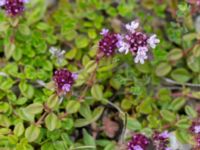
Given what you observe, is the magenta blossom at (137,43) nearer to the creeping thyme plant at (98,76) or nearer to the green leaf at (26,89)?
the creeping thyme plant at (98,76)

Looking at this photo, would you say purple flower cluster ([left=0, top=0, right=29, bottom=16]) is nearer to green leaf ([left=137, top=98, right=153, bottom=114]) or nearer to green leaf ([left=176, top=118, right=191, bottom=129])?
green leaf ([left=137, top=98, right=153, bottom=114])

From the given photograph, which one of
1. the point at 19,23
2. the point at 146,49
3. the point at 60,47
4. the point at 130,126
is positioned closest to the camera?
the point at 146,49

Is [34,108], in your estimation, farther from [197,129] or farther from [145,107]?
[197,129]

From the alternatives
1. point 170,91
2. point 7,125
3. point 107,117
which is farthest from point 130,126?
point 7,125

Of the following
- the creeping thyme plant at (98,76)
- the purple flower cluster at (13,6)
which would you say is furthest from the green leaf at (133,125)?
the purple flower cluster at (13,6)

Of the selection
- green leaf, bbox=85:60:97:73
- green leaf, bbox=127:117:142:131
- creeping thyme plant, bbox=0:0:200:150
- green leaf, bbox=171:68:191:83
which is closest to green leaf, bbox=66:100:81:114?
creeping thyme plant, bbox=0:0:200:150

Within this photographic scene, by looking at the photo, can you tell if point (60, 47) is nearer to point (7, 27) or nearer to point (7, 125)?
point (7, 27)
